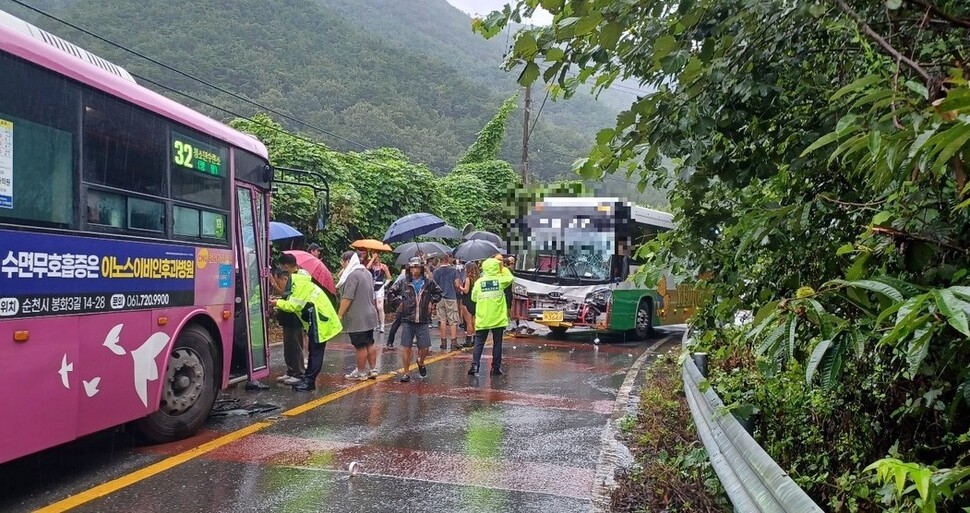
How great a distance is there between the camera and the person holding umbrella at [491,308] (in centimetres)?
1012

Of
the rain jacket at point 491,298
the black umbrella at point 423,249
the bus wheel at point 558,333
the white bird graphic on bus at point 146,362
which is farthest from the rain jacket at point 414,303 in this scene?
the bus wheel at point 558,333

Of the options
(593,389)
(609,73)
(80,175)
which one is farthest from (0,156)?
(593,389)

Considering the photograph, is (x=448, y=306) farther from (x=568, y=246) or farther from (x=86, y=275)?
(x=86, y=275)

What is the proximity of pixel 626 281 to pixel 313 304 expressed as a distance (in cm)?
457

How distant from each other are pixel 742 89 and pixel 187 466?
4.58 metres

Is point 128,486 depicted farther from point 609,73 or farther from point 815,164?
point 815,164

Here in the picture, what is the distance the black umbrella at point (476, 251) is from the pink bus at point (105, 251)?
7.70 meters

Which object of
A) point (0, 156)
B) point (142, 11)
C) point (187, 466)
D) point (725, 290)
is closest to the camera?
point (725, 290)

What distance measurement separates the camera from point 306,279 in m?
8.88

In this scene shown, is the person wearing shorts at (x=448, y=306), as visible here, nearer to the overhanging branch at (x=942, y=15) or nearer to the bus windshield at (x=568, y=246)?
the bus windshield at (x=568, y=246)

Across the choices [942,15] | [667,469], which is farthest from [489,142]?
[942,15]

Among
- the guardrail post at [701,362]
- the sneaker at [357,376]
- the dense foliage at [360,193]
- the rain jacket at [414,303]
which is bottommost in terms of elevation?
the sneaker at [357,376]

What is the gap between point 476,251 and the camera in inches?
589

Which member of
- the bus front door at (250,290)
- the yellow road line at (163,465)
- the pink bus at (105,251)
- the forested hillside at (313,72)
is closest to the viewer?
the pink bus at (105,251)
